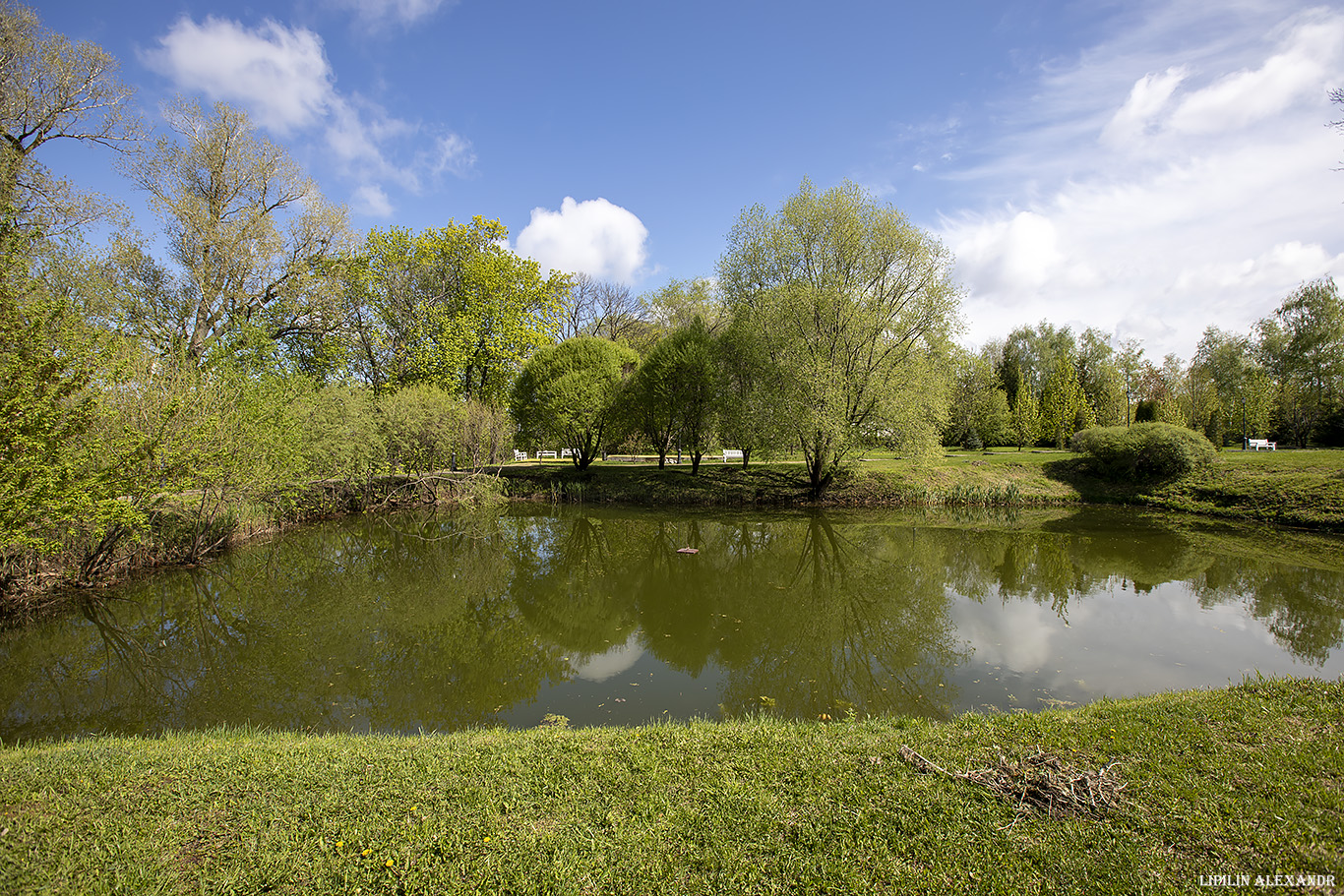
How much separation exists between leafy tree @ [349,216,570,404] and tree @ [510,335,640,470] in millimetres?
1125

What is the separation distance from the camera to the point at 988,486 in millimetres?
24188

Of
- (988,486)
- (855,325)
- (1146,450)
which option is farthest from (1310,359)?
(855,325)

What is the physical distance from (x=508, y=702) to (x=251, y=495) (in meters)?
12.5

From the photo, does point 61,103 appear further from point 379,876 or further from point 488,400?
point 379,876

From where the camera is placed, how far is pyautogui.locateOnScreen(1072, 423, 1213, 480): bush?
22.0 m

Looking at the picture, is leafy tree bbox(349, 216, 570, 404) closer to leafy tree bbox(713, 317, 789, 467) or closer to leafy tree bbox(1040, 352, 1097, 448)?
leafy tree bbox(713, 317, 789, 467)

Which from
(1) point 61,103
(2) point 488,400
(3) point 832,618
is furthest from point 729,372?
(1) point 61,103

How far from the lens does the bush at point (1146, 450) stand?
2205 cm

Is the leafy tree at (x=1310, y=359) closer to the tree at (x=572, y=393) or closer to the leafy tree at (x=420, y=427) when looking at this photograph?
the tree at (x=572, y=393)

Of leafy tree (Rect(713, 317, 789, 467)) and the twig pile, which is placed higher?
leafy tree (Rect(713, 317, 789, 467))

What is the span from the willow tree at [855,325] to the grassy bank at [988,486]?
112 inches

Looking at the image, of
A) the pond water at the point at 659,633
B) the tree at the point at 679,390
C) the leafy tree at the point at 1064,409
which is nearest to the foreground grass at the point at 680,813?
the pond water at the point at 659,633

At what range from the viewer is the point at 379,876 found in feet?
10.5

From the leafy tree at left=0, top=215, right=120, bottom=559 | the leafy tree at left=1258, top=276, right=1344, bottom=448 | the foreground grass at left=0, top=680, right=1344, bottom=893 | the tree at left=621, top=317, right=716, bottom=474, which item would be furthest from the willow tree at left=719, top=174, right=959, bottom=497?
the leafy tree at left=1258, top=276, right=1344, bottom=448
